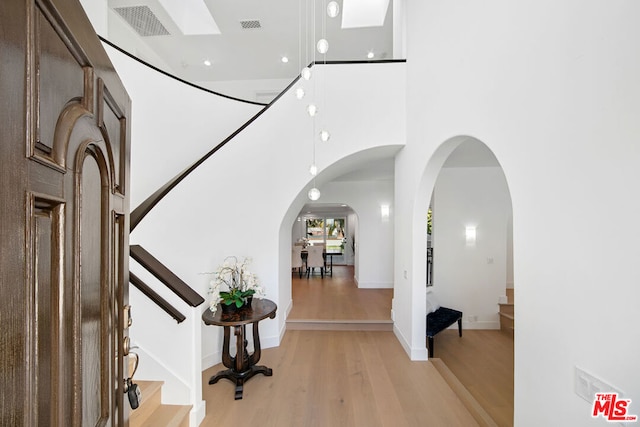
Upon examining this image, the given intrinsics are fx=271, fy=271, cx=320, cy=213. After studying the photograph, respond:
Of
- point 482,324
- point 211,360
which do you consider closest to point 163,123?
point 211,360

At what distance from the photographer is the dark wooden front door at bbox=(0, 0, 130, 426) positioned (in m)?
0.49

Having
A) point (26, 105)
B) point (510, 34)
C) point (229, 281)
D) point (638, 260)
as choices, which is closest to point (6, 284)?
point (26, 105)

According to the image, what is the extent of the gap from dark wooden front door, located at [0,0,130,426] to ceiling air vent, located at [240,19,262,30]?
5267mm

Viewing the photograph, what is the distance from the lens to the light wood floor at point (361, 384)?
2.42 metres

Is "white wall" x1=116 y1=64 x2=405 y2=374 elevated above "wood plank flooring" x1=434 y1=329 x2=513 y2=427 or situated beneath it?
elevated above

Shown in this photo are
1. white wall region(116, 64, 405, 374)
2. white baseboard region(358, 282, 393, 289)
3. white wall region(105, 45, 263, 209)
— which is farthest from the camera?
white baseboard region(358, 282, 393, 289)

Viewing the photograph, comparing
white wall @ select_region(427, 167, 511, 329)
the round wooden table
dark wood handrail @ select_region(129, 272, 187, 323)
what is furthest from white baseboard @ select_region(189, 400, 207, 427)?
white wall @ select_region(427, 167, 511, 329)

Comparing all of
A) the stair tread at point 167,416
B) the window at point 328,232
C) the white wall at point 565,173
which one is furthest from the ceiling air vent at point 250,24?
the window at point 328,232

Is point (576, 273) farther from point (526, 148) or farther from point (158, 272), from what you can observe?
point (158, 272)

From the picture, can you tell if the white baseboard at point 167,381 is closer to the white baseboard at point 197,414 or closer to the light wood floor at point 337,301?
the white baseboard at point 197,414

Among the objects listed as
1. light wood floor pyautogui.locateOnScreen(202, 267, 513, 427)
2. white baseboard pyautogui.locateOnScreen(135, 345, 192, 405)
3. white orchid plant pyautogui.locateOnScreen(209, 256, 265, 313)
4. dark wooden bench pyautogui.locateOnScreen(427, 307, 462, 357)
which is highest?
white orchid plant pyautogui.locateOnScreen(209, 256, 265, 313)

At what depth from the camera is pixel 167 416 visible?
2.17 m

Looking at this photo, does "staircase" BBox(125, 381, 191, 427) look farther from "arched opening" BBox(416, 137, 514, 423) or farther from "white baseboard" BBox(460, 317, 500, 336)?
"white baseboard" BBox(460, 317, 500, 336)

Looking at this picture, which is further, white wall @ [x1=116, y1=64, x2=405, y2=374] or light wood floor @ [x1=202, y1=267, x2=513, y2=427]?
white wall @ [x1=116, y1=64, x2=405, y2=374]
